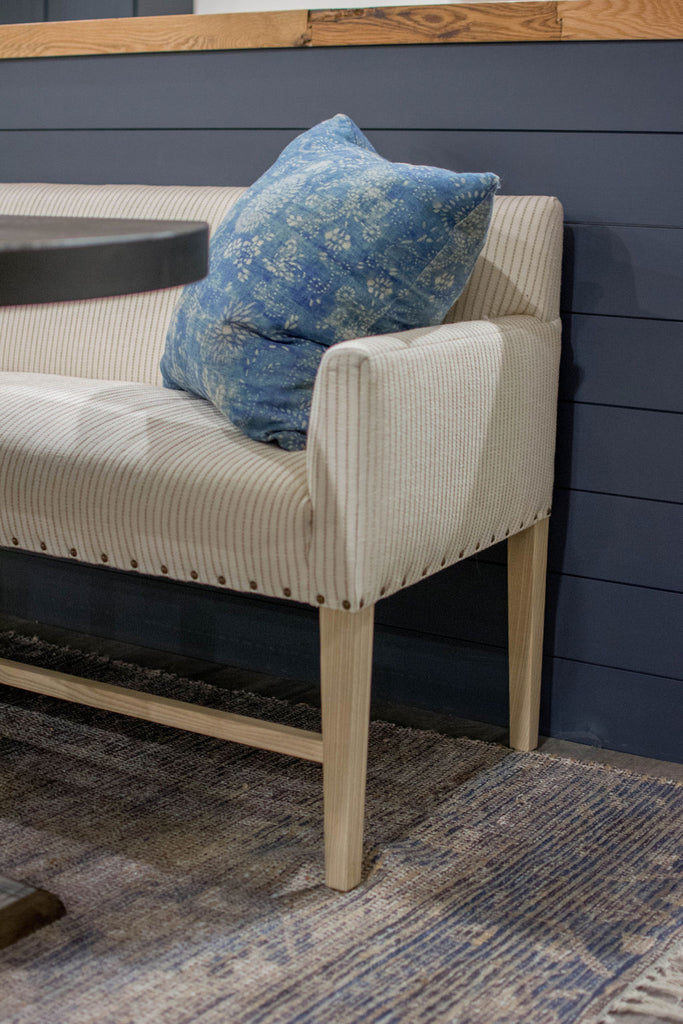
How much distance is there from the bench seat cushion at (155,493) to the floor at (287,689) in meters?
0.58

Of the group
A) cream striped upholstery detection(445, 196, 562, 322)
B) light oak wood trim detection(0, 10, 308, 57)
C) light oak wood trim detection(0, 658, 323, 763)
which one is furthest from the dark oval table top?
light oak wood trim detection(0, 10, 308, 57)

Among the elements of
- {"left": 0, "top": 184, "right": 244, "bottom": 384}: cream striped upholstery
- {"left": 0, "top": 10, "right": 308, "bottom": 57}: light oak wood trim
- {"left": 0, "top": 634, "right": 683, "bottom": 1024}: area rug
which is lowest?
{"left": 0, "top": 634, "right": 683, "bottom": 1024}: area rug

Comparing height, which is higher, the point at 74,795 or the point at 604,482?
the point at 604,482

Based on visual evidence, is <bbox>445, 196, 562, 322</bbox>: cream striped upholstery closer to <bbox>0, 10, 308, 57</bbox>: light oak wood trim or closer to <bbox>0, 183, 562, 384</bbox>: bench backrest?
<bbox>0, 183, 562, 384</bbox>: bench backrest

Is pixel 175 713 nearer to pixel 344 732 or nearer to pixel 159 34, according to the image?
pixel 344 732

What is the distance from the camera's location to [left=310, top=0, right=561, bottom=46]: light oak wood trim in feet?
5.34

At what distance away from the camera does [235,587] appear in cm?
131

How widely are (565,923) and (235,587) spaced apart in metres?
0.51

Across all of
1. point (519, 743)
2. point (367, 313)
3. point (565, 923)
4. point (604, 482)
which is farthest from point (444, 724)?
point (367, 313)

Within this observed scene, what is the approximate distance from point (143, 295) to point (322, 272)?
549mm

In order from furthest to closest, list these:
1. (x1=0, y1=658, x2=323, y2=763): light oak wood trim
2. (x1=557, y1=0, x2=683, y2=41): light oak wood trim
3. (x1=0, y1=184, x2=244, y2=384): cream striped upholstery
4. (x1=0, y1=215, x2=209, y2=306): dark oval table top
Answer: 1. (x1=0, y1=184, x2=244, y2=384): cream striped upholstery
2. (x1=557, y1=0, x2=683, y2=41): light oak wood trim
3. (x1=0, y1=658, x2=323, y2=763): light oak wood trim
4. (x1=0, y1=215, x2=209, y2=306): dark oval table top

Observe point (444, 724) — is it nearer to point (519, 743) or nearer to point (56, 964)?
point (519, 743)

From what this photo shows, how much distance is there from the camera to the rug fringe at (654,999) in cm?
110

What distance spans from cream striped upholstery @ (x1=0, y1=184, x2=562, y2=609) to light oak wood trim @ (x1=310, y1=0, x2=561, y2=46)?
25 centimetres
